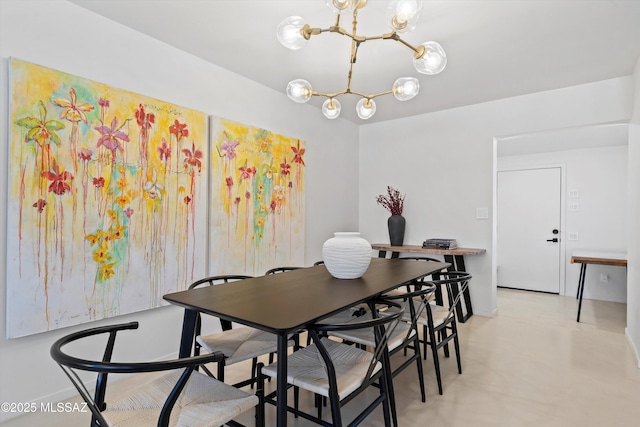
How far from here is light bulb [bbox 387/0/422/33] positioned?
150 cm

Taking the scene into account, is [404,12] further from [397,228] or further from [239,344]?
[397,228]

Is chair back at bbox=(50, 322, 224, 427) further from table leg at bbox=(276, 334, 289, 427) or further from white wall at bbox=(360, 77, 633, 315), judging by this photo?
white wall at bbox=(360, 77, 633, 315)

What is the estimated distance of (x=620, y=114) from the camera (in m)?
3.25

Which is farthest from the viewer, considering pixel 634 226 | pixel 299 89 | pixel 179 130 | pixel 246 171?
pixel 246 171

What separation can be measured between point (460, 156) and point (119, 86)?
3.46 metres

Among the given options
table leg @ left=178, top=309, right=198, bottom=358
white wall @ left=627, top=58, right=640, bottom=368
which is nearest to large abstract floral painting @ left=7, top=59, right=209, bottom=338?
table leg @ left=178, top=309, right=198, bottom=358

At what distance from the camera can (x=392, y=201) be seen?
455 centimetres

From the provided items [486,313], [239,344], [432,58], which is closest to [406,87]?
Result: [432,58]

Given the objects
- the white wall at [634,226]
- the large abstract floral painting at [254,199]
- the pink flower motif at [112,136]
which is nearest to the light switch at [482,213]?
the white wall at [634,226]

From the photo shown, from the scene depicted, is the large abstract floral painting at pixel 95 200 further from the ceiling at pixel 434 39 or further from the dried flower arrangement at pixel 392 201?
the dried flower arrangement at pixel 392 201

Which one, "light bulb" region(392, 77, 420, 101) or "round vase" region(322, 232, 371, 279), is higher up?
"light bulb" region(392, 77, 420, 101)

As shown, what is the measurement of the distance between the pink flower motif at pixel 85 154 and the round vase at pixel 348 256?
155 centimetres

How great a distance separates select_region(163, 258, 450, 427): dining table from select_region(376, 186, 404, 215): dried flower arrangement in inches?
86.3

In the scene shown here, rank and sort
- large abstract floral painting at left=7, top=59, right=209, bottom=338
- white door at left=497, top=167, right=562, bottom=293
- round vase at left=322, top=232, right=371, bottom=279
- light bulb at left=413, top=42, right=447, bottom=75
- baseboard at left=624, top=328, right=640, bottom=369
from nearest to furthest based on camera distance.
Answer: light bulb at left=413, top=42, right=447, bottom=75, large abstract floral painting at left=7, top=59, right=209, bottom=338, round vase at left=322, top=232, right=371, bottom=279, baseboard at left=624, top=328, right=640, bottom=369, white door at left=497, top=167, right=562, bottom=293
